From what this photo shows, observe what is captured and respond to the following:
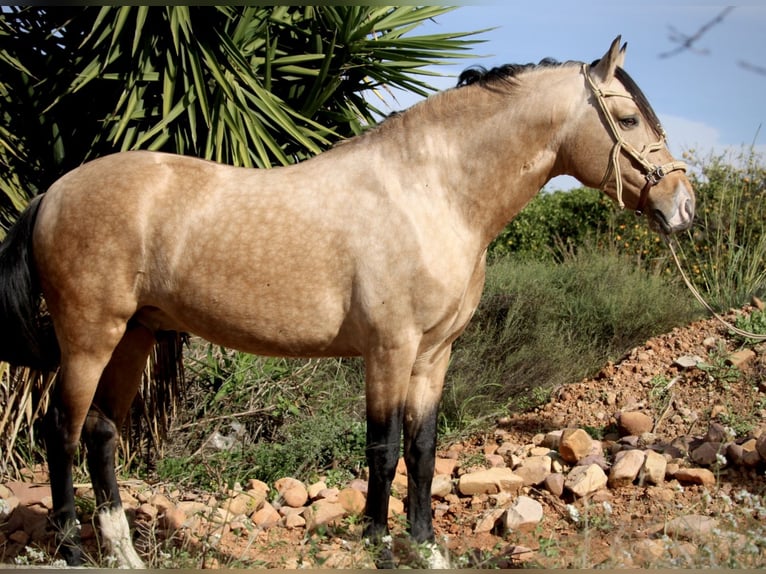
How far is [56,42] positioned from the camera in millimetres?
5883

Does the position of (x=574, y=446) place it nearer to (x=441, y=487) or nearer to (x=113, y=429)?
(x=441, y=487)

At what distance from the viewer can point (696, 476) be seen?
4.56 metres

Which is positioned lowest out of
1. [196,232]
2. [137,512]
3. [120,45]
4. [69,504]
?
[137,512]

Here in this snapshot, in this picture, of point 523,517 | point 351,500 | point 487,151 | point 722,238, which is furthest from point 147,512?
point 722,238

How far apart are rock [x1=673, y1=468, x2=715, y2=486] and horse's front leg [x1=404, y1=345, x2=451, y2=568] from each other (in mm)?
1879

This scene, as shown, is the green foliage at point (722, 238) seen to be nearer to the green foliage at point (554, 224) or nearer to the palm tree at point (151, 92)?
the green foliage at point (554, 224)

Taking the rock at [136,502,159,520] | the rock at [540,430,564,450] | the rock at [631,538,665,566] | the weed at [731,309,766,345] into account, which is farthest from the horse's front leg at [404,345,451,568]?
the weed at [731,309,766,345]

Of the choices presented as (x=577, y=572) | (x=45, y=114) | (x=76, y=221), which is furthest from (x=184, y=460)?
(x=577, y=572)

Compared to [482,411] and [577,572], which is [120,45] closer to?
[482,411]

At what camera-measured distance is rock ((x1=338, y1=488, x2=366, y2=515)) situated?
14.6ft

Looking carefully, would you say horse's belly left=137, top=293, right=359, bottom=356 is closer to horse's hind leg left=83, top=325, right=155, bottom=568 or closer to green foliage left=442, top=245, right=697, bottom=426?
horse's hind leg left=83, top=325, right=155, bottom=568

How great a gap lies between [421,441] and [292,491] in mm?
1379

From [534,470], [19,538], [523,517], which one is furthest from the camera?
[534,470]

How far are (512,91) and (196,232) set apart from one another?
163 centimetres
